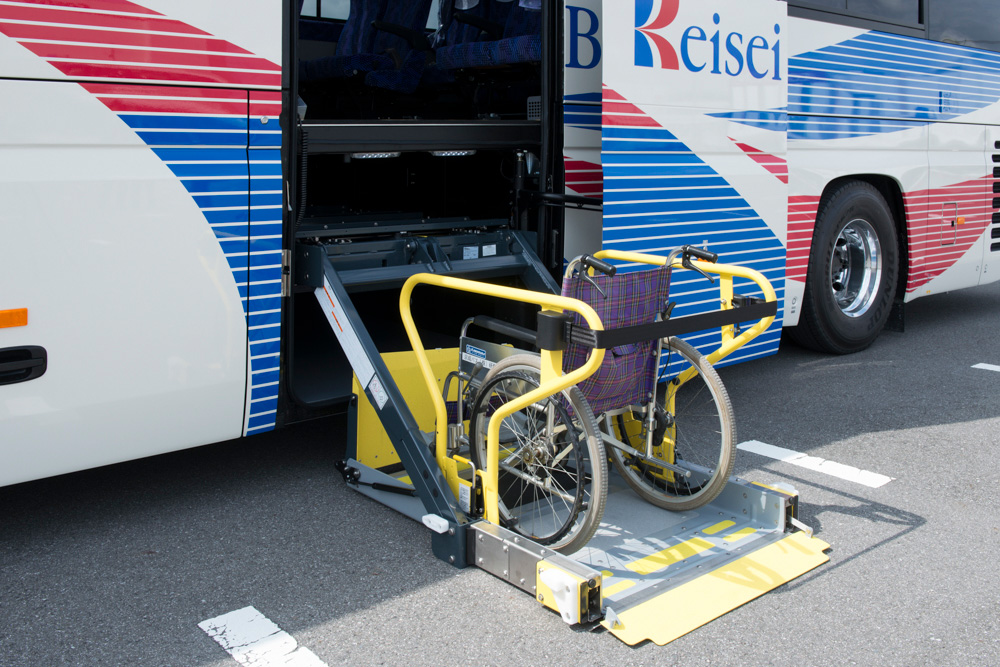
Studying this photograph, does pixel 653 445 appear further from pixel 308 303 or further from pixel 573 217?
pixel 308 303

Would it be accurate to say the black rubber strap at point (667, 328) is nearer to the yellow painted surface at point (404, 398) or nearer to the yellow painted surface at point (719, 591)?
the yellow painted surface at point (719, 591)

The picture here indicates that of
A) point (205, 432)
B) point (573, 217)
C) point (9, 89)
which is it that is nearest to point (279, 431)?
point (205, 432)

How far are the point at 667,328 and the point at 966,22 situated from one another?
491 cm

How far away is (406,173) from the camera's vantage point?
5754mm

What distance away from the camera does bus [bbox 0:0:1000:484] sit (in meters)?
3.10

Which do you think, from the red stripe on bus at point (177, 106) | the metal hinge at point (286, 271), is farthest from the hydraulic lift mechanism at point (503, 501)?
the red stripe on bus at point (177, 106)

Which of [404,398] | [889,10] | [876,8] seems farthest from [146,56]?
[889,10]

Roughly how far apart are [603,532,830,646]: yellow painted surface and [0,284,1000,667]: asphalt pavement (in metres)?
0.03

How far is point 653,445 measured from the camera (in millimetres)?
3576

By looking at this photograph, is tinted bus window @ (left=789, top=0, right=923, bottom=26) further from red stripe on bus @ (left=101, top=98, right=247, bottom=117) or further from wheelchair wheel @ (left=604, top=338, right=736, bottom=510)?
red stripe on bus @ (left=101, top=98, right=247, bottom=117)

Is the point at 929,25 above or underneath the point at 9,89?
above

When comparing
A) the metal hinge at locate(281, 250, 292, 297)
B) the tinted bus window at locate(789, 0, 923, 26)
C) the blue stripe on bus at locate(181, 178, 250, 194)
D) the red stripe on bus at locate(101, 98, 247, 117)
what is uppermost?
the tinted bus window at locate(789, 0, 923, 26)

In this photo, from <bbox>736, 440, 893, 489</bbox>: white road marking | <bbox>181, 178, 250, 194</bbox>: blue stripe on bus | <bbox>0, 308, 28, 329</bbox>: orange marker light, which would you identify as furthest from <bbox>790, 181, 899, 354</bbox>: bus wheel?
<bbox>0, 308, 28, 329</bbox>: orange marker light

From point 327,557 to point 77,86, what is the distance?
1762mm
